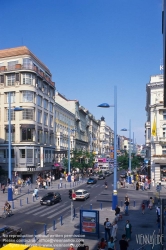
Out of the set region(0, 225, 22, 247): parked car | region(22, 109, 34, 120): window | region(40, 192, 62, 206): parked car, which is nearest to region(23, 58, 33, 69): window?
region(22, 109, 34, 120): window

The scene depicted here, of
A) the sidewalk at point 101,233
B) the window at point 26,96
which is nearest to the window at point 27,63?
the window at point 26,96

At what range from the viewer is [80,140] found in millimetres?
99812

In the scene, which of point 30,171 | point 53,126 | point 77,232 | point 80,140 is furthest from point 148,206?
point 80,140

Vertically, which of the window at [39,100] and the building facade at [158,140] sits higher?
the window at [39,100]

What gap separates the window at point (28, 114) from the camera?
186ft

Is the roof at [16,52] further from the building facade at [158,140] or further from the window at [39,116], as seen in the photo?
the building facade at [158,140]

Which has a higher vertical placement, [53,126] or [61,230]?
[53,126]

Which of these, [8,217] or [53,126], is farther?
[53,126]

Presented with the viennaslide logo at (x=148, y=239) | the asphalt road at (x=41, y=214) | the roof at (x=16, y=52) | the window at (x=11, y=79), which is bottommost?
the asphalt road at (x=41, y=214)

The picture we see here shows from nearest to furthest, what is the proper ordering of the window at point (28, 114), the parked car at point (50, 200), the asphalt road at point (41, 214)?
the asphalt road at point (41, 214)
the parked car at point (50, 200)
the window at point (28, 114)

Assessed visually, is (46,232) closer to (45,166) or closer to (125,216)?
(125,216)

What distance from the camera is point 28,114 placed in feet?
186

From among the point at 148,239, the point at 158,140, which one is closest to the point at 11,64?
the point at 158,140

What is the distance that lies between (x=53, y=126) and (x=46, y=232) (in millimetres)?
49545
